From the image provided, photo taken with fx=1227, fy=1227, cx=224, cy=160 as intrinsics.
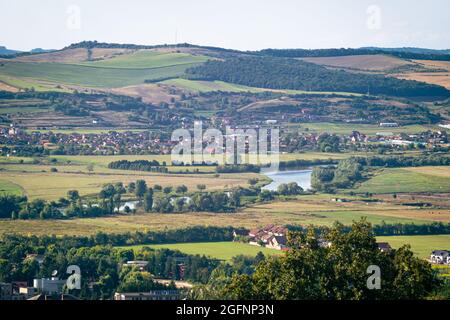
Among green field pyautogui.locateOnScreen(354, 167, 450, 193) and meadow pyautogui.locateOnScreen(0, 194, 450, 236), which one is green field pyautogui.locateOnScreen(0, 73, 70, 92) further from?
meadow pyautogui.locateOnScreen(0, 194, 450, 236)

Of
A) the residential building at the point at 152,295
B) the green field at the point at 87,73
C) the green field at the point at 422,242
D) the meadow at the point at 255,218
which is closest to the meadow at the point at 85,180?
the meadow at the point at 255,218

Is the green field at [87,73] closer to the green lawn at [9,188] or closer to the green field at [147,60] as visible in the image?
the green field at [147,60]

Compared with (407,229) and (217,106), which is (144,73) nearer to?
(217,106)

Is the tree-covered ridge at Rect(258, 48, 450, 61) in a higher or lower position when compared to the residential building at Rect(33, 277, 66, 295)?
higher

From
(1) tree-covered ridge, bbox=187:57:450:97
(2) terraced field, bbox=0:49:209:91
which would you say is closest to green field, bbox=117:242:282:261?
(2) terraced field, bbox=0:49:209:91

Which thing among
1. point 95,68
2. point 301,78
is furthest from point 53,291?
point 301,78

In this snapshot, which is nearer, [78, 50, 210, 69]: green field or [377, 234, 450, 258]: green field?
[377, 234, 450, 258]: green field
